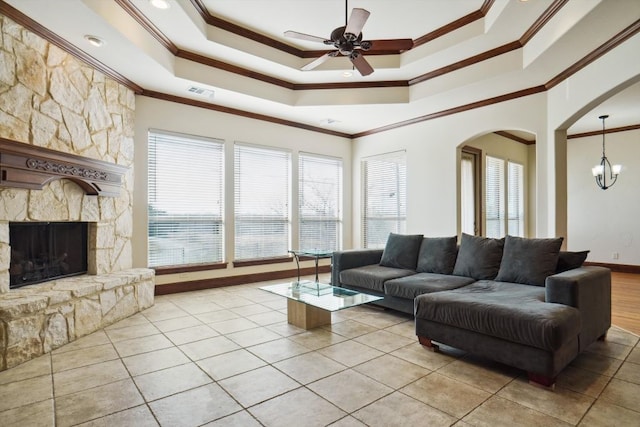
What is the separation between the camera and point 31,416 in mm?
2014

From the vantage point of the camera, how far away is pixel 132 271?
4.31 m

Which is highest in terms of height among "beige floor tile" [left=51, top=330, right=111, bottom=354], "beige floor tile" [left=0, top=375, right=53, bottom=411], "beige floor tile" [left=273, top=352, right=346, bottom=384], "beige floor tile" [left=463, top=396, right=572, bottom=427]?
"beige floor tile" [left=51, top=330, right=111, bottom=354]

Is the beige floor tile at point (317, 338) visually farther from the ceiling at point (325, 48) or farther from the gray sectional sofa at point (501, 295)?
the ceiling at point (325, 48)

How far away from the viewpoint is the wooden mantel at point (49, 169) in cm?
296

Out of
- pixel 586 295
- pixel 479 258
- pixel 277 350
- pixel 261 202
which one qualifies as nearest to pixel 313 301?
Answer: pixel 277 350

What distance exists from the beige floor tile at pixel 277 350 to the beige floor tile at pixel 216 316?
959 millimetres

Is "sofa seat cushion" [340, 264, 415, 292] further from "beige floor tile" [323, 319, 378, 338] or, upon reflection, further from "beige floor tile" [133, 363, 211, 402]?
"beige floor tile" [133, 363, 211, 402]

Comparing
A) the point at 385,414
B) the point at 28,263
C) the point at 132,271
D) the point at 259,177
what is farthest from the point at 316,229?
the point at 385,414

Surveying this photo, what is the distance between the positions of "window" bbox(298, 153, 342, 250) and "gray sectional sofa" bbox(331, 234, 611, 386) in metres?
2.18

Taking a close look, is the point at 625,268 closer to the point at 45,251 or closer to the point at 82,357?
the point at 82,357

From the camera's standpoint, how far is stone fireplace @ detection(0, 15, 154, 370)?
2953 millimetres

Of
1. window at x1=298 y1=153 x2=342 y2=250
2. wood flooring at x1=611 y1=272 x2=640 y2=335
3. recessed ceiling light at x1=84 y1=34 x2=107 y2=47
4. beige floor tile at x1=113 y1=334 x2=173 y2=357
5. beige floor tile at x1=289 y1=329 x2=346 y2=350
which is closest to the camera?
beige floor tile at x1=113 y1=334 x2=173 y2=357

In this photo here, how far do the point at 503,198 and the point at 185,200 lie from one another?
622 centimetres

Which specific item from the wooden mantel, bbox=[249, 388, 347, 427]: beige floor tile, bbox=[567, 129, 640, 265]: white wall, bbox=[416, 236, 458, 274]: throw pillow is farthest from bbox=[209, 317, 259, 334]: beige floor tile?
bbox=[567, 129, 640, 265]: white wall
